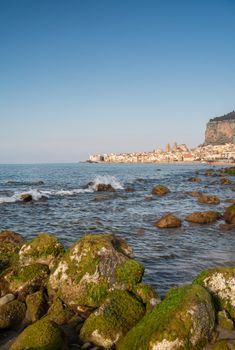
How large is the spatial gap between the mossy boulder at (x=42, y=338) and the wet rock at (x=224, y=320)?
3.47 m

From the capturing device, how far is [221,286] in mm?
8484

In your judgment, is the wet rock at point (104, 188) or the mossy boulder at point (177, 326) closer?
the mossy boulder at point (177, 326)

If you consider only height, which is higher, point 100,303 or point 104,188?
point 100,303

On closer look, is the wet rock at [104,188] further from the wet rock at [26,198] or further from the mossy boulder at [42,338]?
the mossy boulder at [42,338]

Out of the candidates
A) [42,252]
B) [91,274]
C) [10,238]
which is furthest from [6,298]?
[10,238]

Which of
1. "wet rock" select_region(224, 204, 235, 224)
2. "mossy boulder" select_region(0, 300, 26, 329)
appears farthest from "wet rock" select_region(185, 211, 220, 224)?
"mossy boulder" select_region(0, 300, 26, 329)

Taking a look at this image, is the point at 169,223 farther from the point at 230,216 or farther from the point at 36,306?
the point at 36,306

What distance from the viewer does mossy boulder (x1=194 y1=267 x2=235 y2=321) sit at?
8227mm

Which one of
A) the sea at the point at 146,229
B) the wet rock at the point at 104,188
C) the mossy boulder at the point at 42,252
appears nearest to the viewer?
the mossy boulder at the point at 42,252

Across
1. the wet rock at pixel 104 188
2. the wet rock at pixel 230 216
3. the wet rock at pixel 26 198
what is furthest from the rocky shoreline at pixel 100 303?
the wet rock at pixel 104 188

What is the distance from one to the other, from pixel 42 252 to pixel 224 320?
593 centimetres

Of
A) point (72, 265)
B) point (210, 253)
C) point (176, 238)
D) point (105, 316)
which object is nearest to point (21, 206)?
point (176, 238)

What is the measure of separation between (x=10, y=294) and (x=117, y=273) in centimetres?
307

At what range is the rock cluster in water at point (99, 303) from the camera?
676cm
